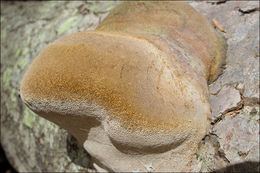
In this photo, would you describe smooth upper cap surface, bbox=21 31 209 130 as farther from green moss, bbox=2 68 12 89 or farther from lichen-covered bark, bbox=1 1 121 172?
green moss, bbox=2 68 12 89

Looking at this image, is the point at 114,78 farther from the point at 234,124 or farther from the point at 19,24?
the point at 19,24

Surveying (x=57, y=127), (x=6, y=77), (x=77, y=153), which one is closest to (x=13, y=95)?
(x=6, y=77)

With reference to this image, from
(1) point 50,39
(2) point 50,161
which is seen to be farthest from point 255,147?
(1) point 50,39

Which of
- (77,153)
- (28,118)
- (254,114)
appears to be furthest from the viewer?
(28,118)

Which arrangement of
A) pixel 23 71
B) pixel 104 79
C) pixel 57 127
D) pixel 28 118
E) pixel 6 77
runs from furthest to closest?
pixel 6 77 → pixel 23 71 → pixel 28 118 → pixel 57 127 → pixel 104 79

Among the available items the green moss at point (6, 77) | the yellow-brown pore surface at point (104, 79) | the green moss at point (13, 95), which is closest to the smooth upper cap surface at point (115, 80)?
the yellow-brown pore surface at point (104, 79)

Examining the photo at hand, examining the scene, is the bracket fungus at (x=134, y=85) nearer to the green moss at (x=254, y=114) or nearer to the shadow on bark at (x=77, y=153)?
the green moss at (x=254, y=114)

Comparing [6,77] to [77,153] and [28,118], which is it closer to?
[28,118]

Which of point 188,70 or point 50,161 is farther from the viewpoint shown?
point 50,161
